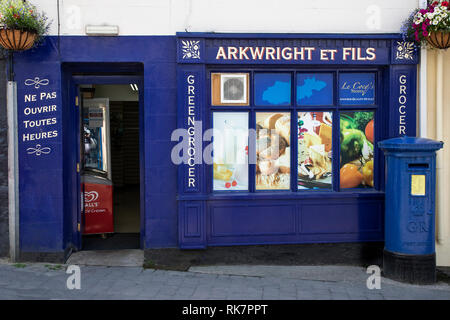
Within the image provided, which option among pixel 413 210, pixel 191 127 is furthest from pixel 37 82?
pixel 413 210

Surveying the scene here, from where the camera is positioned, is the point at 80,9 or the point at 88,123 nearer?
the point at 80,9

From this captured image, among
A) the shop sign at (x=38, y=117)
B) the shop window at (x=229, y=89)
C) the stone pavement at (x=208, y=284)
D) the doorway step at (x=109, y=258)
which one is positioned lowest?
the stone pavement at (x=208, y=284)

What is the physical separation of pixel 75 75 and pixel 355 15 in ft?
14.4

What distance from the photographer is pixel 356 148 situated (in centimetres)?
755

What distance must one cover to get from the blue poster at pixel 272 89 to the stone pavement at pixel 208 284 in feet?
8.17

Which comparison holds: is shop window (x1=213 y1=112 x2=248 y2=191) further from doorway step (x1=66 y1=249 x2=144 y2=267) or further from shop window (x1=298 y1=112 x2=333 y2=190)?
doorway step (x1=66 y1=249 x2=144 y2=267)

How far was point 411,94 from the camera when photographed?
7.32 m

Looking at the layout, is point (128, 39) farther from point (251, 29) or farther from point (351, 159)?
point (351, 159)

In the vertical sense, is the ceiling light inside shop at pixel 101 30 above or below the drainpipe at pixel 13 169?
above

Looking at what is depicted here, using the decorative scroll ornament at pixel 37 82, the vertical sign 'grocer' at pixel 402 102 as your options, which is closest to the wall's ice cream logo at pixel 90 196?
the decorative scroll ornament at pixel 37 82

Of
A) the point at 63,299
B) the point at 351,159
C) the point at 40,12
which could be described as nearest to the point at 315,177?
the point at 351,159

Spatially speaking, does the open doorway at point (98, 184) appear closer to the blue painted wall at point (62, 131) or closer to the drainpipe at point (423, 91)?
the blue painted wall at point (62, 131)

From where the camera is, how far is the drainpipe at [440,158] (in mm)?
7250

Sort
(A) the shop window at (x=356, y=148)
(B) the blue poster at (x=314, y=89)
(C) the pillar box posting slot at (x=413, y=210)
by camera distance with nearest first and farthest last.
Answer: (C) the pillar box posting slot at (x=413, y=210), (B) the blue poster at (x=314, y=89), (A) the shop window at (x=356, y=148)
